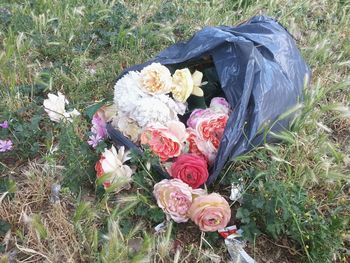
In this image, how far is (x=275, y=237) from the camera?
183cm

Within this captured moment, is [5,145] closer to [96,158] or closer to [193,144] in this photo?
[96,158]

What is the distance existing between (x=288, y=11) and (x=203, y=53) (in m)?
1.72

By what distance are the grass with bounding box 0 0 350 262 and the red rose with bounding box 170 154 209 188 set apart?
17cm

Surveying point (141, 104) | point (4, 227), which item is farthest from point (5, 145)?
point (141, 104)

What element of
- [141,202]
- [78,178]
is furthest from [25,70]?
[141,202]

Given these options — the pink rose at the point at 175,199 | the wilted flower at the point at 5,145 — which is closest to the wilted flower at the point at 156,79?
the pink rose at the point at 175,199

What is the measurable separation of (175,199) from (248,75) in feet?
2.23

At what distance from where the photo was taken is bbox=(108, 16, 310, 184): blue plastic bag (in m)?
1.96

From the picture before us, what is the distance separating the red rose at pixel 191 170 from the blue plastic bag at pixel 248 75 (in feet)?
0.31

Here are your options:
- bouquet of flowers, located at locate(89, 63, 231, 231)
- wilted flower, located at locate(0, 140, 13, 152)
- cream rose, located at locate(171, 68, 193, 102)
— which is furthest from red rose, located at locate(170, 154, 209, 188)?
wilted flower, located at locate(0, 140, 13, 152)

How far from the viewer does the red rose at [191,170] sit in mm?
1864

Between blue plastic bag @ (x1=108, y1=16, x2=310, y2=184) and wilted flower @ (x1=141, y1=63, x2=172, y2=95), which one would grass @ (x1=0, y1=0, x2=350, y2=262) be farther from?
wilted flower @ (x1=141, y1=63, x2=172, y2=95)

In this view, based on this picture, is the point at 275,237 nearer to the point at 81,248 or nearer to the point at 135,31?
the point at 81,248

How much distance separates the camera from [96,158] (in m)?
2.04
